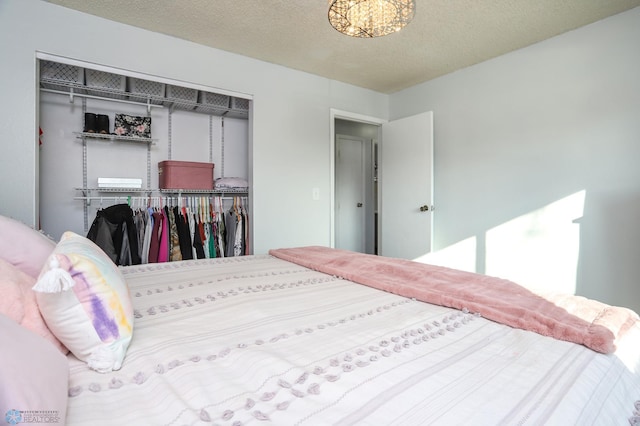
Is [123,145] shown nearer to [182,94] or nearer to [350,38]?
[182,94]

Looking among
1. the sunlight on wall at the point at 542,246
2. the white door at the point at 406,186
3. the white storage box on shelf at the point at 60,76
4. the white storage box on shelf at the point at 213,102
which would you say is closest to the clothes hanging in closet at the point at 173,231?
the white storage box on shelf at the point at 213,102

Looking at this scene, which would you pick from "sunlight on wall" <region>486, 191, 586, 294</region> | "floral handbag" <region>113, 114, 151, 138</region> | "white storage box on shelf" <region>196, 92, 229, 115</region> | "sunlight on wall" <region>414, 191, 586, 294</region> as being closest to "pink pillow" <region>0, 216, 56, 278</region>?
"floral handbag" <region>113, 114, 151, 138</region>

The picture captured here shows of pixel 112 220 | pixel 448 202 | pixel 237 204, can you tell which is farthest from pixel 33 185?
pixel 448 202

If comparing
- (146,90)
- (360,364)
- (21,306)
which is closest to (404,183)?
(146,90)

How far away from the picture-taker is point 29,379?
0.49m

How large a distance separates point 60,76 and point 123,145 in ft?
2.21

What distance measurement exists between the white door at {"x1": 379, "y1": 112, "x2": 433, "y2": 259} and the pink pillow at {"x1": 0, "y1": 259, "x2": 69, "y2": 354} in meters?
3.42

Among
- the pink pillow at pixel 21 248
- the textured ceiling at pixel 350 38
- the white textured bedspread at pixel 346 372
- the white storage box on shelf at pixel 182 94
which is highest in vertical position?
the textured ceiling at pixel 350 38

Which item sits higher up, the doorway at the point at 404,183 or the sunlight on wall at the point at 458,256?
the doorway at the point at 404,183

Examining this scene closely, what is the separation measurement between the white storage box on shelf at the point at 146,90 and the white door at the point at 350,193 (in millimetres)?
2857

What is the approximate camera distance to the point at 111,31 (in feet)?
8.52

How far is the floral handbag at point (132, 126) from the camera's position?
290 cm

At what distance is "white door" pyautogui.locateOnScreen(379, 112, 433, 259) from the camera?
145 inches

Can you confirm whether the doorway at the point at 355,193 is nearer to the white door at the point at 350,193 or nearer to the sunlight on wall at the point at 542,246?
the white door at the point at 350,193
